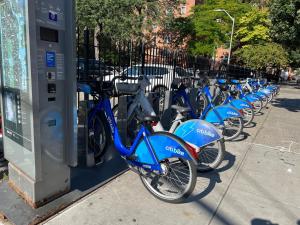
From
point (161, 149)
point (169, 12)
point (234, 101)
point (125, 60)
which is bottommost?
point (161, 149)

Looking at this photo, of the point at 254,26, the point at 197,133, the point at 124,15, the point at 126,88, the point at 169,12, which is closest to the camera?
the point at 197,133

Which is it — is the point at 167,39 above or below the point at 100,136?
above

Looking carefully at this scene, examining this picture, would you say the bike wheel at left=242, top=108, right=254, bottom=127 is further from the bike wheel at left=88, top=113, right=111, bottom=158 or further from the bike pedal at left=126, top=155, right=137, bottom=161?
the bike pedal at left=126, top=155, right=137, bottom=161

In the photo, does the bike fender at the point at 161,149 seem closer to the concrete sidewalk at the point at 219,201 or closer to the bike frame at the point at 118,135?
the bike frame at the point at 118,135

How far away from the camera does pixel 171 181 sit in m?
3.27

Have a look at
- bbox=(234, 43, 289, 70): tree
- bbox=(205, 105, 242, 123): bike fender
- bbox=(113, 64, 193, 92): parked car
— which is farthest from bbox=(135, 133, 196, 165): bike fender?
bbox=(234, 43, 289, 70): tree

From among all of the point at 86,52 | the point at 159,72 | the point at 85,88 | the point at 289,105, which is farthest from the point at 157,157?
the point at 289,105

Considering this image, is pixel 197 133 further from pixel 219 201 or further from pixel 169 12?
pixel 169 12

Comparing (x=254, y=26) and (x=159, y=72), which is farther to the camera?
(x=254, y=26)

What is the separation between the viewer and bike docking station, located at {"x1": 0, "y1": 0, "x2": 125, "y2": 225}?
2328mm

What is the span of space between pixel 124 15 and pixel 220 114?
19987mm

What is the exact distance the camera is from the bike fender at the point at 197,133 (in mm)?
3442

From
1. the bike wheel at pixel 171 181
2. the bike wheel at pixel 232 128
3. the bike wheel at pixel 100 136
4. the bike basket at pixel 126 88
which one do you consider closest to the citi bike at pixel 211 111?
the bike wheel at pixel 232 128

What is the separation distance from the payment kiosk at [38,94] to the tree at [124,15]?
1904 cm
